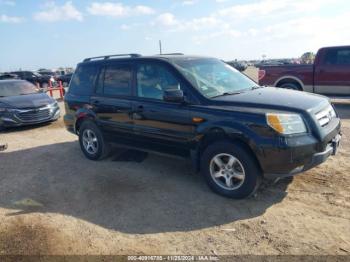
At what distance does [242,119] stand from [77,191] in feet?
8.69

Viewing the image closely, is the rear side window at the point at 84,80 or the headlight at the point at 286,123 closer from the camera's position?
the headlight at the point at 286,123

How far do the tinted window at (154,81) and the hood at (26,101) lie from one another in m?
5.89

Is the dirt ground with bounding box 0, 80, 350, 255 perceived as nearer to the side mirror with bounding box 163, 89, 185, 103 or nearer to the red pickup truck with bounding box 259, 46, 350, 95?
the side mirror with bounding box 163, 89, 185, 103

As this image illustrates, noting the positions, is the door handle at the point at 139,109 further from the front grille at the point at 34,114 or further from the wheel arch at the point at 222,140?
the front grille at the point at 34,114

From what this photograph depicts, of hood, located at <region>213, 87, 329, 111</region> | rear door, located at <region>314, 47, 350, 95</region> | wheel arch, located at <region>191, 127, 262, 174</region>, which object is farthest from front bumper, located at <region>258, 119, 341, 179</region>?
rear door, located at <region>314, 47, 350, 95</region>

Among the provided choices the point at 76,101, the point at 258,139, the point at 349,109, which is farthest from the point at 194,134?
the point at 349,109

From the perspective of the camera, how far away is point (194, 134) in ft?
14.7

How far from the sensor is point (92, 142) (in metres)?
6.29

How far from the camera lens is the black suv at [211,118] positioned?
3875 millimetres

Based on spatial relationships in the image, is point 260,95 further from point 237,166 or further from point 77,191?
point 77,191

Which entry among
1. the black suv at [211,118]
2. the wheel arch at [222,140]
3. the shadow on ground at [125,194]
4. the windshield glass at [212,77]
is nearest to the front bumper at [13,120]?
the shadow on ground at [125,194]

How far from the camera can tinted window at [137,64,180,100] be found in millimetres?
4762

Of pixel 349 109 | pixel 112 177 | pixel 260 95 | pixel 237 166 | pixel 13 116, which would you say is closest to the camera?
pixel 237 166

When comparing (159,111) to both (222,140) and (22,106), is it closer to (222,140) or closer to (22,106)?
(222,140)
